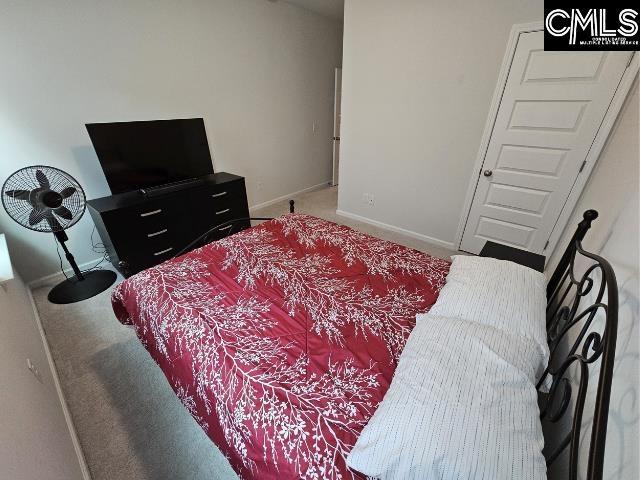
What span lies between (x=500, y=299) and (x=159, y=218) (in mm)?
2622

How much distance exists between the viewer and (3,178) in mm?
2061

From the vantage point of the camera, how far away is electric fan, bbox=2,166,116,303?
73.4 inches

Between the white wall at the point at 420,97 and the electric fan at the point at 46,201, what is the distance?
9.18ft

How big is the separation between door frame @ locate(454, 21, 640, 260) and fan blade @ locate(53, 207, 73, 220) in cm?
357

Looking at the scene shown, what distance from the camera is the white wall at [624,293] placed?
A: 0.54m

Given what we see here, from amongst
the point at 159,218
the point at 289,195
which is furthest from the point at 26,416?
the point at 289,195

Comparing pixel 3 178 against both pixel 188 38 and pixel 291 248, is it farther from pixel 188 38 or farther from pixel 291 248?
pixel 291 248

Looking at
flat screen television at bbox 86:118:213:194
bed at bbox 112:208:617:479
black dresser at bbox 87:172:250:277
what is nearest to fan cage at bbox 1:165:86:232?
black dresser at bbox 87:172:250:277

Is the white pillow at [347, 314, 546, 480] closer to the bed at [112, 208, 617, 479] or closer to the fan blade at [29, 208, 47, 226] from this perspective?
the bed at [112, 208, 617, 479]

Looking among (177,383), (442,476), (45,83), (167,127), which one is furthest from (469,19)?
(45,83)

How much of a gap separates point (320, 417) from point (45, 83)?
304cm

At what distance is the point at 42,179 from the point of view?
1.92 meters

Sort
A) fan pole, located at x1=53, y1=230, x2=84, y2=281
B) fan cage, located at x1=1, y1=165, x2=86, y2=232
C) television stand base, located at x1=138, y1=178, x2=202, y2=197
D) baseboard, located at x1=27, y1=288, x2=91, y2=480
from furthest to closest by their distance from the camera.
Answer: television stand base, located at x1=138, y1=178, x2=202, y2=197, fan pole, located at x1=53, y1=230, x2=84, y2=281, fan cage, located at x1=1, y1=165, x2=86, y2=232, baseboard, located at x1=27, y1=288, x2=91, y2=480

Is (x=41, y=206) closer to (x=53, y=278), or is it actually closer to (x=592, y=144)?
(x=53, y=278)
